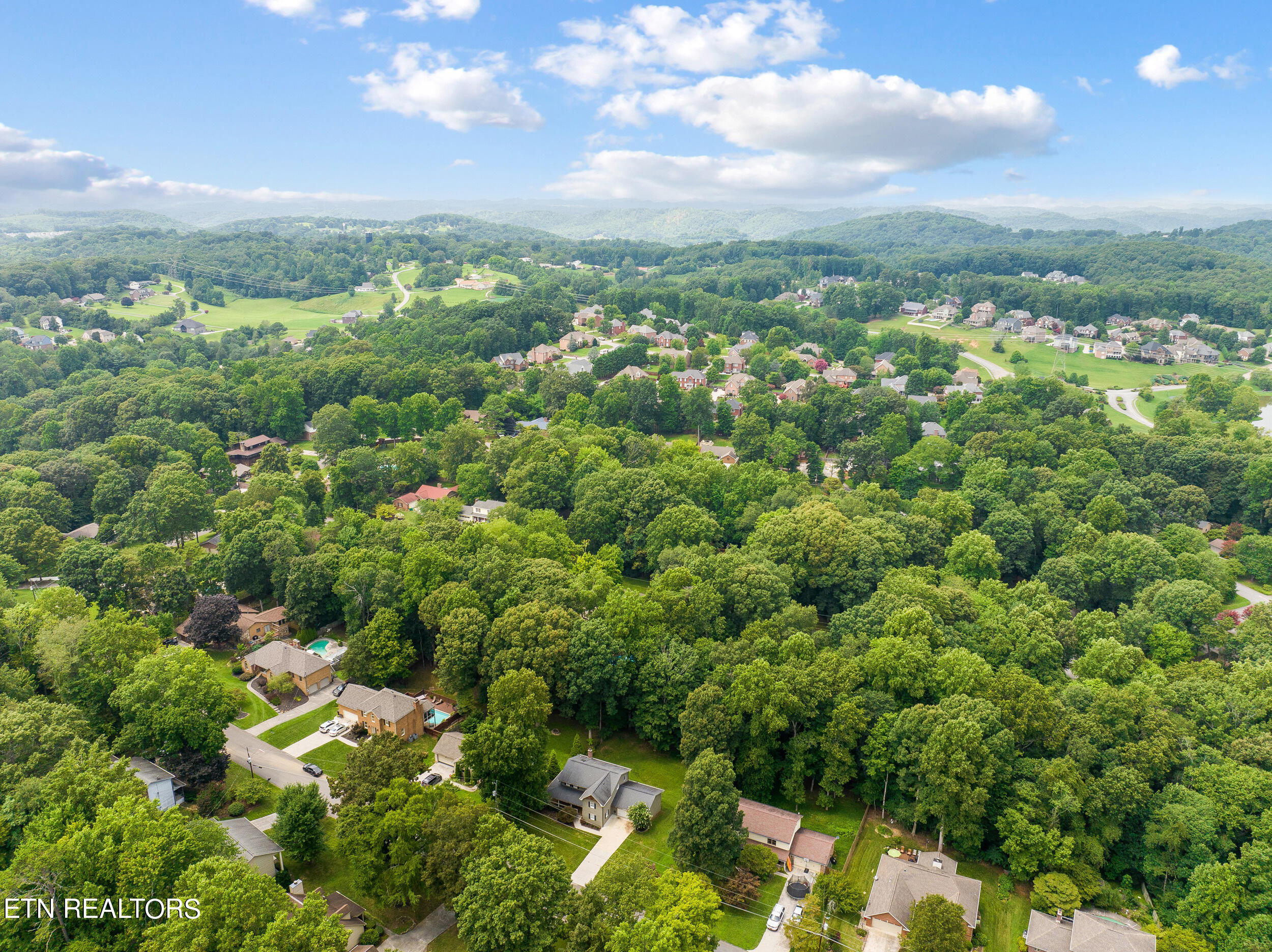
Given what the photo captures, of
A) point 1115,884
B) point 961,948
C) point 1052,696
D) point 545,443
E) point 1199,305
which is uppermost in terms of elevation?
point 1199,305

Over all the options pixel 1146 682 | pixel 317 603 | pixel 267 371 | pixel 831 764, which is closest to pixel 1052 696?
pixel 1146 682

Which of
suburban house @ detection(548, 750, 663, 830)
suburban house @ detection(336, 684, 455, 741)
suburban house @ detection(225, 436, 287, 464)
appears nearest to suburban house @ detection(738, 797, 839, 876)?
suburban house @ detection(548, 750, 663, 830)

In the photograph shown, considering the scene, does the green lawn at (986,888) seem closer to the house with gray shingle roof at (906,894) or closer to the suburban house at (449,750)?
the house with gray shingle roof at (906,894)

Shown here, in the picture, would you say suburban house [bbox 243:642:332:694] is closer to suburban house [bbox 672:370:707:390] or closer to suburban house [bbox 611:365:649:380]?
suburban house [bbox 611:365:649:380]

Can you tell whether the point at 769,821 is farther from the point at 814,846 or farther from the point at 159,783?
the point at 159,783

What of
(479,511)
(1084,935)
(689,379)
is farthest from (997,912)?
(689,379)

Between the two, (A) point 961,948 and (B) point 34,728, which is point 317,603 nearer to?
(B) point 34,728
